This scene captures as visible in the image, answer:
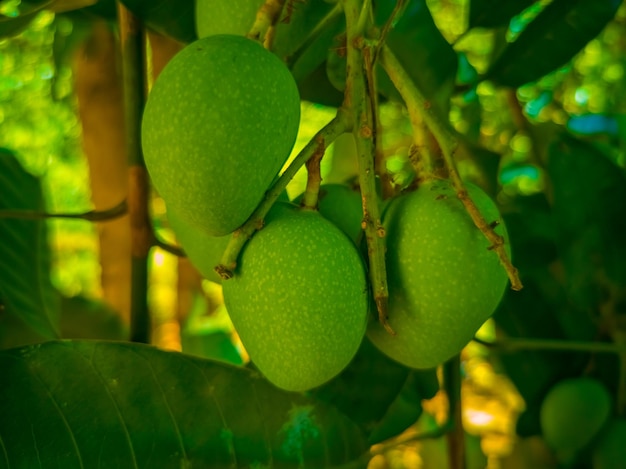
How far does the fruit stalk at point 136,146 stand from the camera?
64 centimetres

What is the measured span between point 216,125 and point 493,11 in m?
0.44

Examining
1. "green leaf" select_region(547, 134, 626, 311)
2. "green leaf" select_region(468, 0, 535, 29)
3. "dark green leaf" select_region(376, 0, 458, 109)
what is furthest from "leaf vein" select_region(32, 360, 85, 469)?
"green leaf" select_region(547, 134, 626, 311)

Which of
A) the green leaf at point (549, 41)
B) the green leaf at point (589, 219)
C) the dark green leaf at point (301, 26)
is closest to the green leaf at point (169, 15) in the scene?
the dark green leaf at point (301, 26)

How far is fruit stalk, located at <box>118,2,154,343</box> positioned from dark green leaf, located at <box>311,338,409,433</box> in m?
0.20

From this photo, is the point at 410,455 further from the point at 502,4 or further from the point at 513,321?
the point at 502,4

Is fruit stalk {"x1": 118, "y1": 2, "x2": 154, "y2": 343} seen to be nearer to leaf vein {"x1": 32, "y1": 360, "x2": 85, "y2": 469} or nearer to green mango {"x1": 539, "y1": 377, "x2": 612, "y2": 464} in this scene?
leaf vein {"x1": 32, "y1": 360, "x2": 85, "y2": 469}

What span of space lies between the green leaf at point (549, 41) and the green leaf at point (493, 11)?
31 mm

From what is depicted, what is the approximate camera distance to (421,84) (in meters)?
0.67

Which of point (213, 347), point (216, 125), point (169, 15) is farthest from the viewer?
point (213, 347)

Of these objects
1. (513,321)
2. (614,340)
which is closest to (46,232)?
(513,321)

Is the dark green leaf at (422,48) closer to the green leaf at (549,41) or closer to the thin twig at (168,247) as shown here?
the green leaf at (549,41)

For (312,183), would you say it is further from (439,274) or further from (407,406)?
(407,406)

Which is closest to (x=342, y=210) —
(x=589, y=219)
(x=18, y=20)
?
(x=18, y=20)

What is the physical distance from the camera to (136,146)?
65cm
